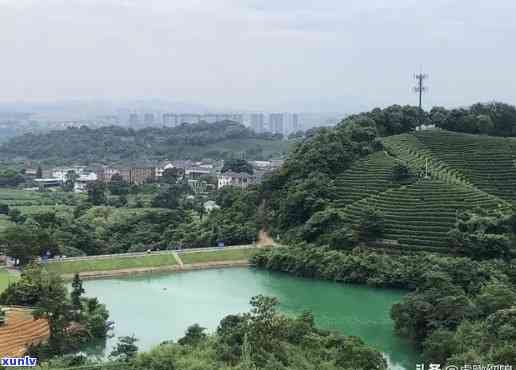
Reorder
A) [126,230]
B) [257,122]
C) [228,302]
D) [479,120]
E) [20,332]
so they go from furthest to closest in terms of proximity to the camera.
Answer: [257,122], [479,120], [126,230], [228,302], [20,332]

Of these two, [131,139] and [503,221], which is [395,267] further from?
[131,139]

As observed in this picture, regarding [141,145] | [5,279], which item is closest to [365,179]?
[5,279]

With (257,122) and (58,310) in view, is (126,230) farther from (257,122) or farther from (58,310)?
(257,122)

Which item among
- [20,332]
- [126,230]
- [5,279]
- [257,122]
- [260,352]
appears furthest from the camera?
[257,122]

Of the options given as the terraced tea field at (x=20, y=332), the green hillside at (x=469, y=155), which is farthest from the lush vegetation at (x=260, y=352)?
the green hillside at (x=469, y=155)

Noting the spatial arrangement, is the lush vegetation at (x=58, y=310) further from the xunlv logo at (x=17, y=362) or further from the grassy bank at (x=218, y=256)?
the grassy bank at (x=218, y=256)

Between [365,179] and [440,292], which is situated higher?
[365,179]

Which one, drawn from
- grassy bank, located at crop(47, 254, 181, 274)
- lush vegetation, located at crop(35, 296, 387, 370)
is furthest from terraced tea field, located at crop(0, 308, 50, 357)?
grassy bank, located at crop(47, 254, 181, 274)

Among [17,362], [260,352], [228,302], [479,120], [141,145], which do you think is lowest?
[228,302]

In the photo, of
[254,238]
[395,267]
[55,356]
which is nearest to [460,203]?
[395,267]
